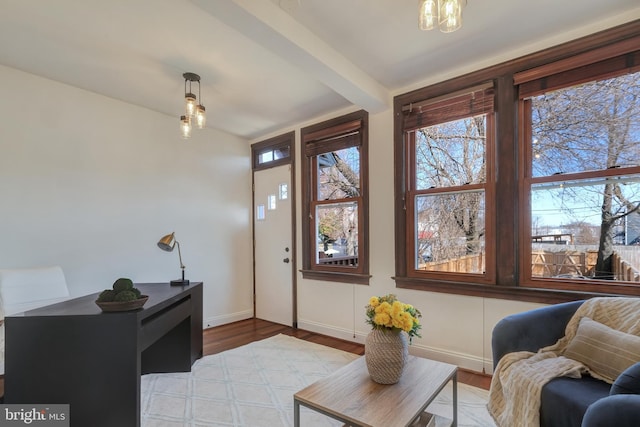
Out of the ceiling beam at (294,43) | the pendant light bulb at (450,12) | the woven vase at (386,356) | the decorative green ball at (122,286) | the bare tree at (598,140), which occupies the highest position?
the ceiling beam at (294,43)

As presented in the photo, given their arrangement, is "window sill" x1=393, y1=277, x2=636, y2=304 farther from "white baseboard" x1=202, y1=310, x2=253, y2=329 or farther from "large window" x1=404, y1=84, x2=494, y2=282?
"white baseboard" x1=202, y1=310, x2=253, y2=329

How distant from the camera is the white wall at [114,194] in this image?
2.71 meters

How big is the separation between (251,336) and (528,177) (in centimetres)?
322

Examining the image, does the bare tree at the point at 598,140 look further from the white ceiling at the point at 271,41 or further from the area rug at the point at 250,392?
the area rug at the point at 250,392

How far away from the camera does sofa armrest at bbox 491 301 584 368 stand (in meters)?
1.79

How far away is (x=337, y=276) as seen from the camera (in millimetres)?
3531

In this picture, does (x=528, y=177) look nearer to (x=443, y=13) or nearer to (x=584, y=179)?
(x=584, y=179)

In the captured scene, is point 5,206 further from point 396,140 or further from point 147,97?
point 396,140

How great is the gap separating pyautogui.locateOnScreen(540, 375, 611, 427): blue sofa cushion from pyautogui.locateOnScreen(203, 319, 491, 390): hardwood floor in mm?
1269

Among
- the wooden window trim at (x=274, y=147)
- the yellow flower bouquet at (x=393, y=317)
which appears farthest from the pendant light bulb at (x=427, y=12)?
the wooden window trim at (x=274, y=147)

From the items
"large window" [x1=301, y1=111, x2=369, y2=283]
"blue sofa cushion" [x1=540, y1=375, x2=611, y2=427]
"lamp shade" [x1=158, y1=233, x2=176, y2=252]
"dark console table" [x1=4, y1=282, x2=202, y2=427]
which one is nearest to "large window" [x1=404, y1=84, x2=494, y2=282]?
"large window" [x1=301, y1=111, x2=369, y2=283]

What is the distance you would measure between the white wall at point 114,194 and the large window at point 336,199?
115 centimetres

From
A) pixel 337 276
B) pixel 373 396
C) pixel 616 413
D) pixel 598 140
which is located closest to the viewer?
pixel 616 413

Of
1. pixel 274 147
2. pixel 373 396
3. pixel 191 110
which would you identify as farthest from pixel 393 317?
pixel 274 147
